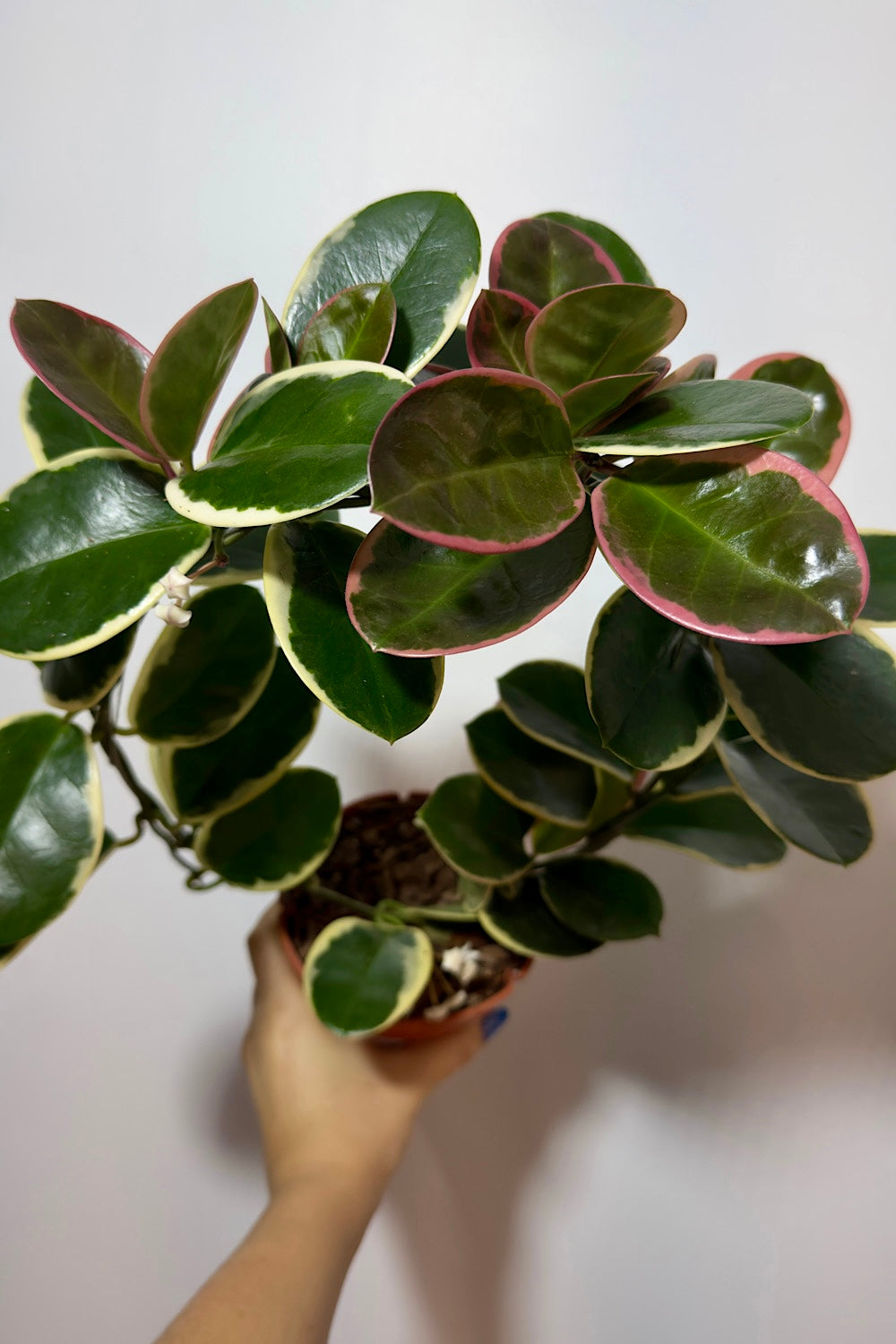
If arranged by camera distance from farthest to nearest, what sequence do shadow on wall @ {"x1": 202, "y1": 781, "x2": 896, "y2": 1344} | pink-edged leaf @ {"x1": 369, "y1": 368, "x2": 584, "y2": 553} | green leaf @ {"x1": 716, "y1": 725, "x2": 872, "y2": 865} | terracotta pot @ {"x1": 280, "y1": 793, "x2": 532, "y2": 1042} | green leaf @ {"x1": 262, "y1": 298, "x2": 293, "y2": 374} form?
shadow on wall @ {"x1": 202, "y1": 781, "x2": 896, "y2": 1344} < terracotta pot @ {"x1": 280, "y1": 793, "x2": 532, "y2": 1042} < green leaf @ {"x1": 716, "y1": 725, "x2": 872, "y2": 865} < green leaf @ {"x1": 262, "y1": 298, "x2": 293, "y2": 374} < pink-edged leaf @ {"x1": 369, "y1": 368, "x2": 584, "y2": 553}

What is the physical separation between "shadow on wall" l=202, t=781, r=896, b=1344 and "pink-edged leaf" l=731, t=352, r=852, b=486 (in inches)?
22.5

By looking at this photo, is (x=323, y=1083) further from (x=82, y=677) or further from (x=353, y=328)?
(x=353, y=328)

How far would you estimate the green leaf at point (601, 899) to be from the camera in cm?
73

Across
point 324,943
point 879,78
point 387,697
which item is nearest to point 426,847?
point 324,943

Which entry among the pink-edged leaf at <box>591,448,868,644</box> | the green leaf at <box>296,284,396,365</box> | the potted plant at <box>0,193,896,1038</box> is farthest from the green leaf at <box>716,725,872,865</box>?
the green leaf at <box>296,284,396,365</box>

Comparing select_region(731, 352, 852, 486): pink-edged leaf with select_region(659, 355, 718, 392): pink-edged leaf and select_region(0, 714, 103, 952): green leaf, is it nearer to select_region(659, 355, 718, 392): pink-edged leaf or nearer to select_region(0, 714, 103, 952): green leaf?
select_region(659, 355, 718, 392): pink-edged leaf

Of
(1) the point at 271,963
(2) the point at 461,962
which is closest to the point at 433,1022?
(2) the point at 461,962

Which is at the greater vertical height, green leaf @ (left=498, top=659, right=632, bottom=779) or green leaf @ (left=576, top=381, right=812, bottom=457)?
green leaf @ (left=576, top=381, right=812, bottom=457)

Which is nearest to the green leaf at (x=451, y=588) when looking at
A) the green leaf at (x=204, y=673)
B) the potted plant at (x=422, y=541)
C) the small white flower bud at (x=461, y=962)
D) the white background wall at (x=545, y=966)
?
the potted plant at (x=422, y=541)

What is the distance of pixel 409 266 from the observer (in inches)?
20.1

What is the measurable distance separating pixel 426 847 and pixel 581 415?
0.56m

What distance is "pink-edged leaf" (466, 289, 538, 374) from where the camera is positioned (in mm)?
476

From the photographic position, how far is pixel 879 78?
3.52 feet

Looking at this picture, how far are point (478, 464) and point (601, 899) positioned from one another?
469 mm
